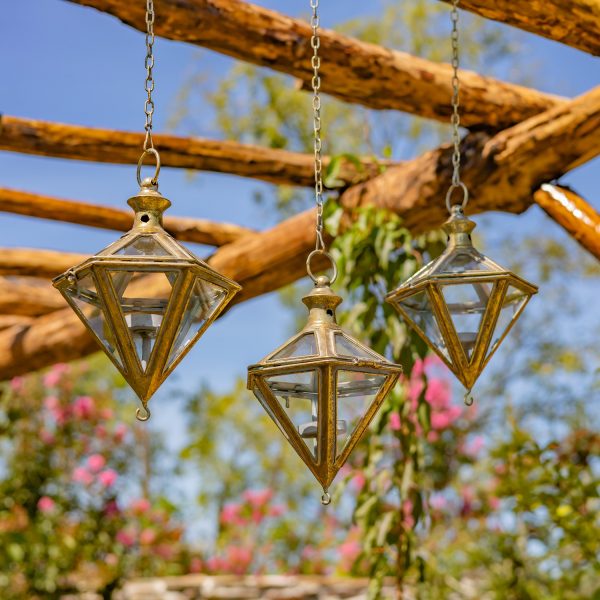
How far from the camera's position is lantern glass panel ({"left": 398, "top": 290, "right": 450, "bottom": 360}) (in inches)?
108

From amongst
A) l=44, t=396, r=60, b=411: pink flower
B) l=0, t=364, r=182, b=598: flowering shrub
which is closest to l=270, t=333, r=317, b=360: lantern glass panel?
l=0, t=364, r=182, b=598: flowering shrub

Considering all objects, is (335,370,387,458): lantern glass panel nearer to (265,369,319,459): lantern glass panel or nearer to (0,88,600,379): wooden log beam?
(265,369,319,459): lantern glass panel

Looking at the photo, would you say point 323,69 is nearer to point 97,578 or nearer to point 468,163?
point 468,163

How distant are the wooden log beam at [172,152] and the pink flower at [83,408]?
11.1 feet

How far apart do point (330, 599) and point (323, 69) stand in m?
4.38

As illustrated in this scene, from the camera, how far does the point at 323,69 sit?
12.1 feet

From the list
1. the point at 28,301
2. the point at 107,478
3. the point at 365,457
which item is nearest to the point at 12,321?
the point at 28,301

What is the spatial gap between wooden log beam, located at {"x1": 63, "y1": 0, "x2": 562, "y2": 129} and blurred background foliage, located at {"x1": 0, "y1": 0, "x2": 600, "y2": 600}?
0.53m

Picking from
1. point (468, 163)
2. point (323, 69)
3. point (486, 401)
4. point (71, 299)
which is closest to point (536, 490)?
point (468, 163)

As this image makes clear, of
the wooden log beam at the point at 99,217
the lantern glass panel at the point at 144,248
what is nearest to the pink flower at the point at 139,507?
the wooden log beam at the point at 99,217

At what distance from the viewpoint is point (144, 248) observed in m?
2.19

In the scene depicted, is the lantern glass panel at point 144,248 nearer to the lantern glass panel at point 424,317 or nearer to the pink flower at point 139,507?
the lantern glass panel at point 424,317

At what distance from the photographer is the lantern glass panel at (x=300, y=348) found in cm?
215

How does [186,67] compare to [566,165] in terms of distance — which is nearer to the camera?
[566,165]
